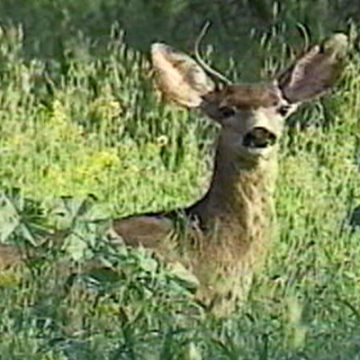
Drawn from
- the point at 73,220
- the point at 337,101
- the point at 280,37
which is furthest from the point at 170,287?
the point at 280,37

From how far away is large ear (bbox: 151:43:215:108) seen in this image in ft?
24.6

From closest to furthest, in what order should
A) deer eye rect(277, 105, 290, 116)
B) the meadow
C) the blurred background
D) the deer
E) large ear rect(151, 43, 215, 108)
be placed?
the meadow < the deer < deer eye rect(277, 105, 290, 116) < large ear rect(151, 43, 215, 108) < the blurred background

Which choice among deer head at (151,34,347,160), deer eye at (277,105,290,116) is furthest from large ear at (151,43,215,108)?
deer eye at (277,105,290,116)

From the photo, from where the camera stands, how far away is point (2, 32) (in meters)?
12.4

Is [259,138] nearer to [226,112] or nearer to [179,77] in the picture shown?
[226,112]

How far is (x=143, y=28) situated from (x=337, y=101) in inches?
109

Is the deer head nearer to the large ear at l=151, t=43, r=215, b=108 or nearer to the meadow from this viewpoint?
the large ear at l=151, t=43, r=215, b=108

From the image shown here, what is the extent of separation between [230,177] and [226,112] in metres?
0.21

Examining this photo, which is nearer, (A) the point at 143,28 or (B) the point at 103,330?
(B) the point at 103,330

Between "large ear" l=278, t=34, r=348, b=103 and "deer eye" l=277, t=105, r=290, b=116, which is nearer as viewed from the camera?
"deer eye" l=277, t=105, r=290, b=116

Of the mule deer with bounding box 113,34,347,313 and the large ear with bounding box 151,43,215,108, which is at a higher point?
the large ear with bounding box 151,43,215,108

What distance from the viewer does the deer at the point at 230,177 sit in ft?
22.5

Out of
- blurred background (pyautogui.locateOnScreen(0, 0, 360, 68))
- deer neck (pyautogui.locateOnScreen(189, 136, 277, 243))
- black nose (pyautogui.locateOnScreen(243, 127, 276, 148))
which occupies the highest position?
blurred background (pyautogui.locateOnScreen(0, 0, 360, 68))

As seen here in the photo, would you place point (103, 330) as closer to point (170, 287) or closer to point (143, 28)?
point (170, 287)
